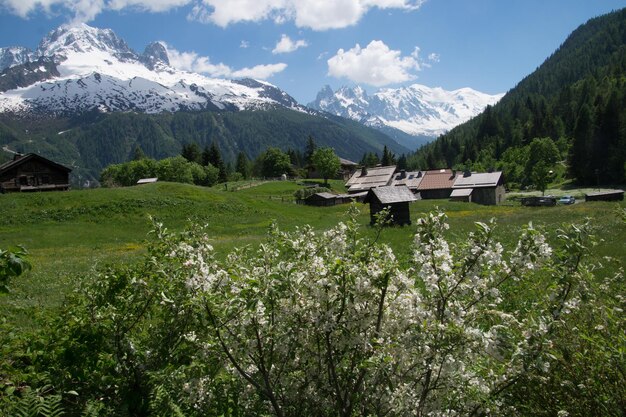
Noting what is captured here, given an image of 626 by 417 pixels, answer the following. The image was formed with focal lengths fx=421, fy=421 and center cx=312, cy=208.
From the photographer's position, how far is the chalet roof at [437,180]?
340ft

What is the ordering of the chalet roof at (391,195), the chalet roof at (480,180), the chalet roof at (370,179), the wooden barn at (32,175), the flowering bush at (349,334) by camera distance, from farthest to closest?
the chalet roof at (370,179) < the chalet roof at (480,180) < the wooden barn at (32,175) < the chalet roof at (391,195) < the flowering bush at (349,334)

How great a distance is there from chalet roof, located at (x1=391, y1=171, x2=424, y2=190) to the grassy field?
42.3 m

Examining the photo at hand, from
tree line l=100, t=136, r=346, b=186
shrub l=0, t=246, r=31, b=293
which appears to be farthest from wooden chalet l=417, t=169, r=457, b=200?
shrub l=0, t=246, r=31, b=293

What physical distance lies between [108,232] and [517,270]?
152ft

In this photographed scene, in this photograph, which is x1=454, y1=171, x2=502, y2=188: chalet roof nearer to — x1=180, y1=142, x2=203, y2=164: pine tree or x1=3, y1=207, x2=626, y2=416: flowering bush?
x1=180, y1=142, x2=203, y2=164: pine tree

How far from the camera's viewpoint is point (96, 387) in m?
5.85

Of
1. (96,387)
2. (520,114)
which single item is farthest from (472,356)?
(520,114)

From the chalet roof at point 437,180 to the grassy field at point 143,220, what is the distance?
38.8 metres

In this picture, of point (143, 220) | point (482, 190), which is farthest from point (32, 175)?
point (482, 190)

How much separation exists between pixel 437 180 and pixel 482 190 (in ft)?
67.0

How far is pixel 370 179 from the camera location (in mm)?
108688

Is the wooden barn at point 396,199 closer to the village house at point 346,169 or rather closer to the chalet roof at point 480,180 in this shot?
the chalet roof at point 480,180

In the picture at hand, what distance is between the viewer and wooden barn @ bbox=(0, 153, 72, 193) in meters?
62.2

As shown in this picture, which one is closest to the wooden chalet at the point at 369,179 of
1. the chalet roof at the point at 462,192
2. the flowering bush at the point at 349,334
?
the chalet roof at the point at 462,192
